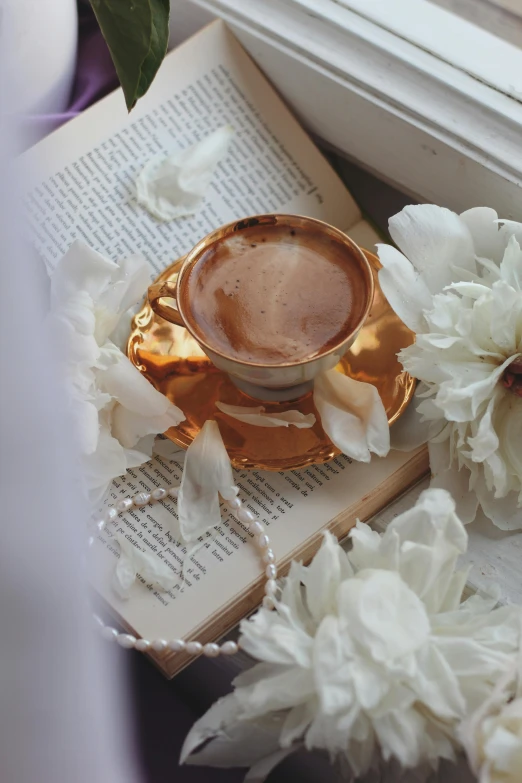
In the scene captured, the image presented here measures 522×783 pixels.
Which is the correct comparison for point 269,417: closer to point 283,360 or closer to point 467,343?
point 283,360

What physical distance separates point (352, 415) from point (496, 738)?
235mm

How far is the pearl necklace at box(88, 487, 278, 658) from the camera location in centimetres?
47

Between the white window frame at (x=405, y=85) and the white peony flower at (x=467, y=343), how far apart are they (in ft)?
0.31

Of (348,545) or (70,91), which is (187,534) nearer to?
(348,545)

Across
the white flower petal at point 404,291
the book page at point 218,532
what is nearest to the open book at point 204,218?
the book page at point 218,532

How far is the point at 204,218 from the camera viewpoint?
0.66 meters

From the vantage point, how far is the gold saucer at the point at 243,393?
542mm

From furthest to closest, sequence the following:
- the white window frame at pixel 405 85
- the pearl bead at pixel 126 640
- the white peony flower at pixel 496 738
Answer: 1. the white window frame at pixel 405 85
2. the pearl bead at pixel 126 640
3. the white peony flower at pixel 496 738

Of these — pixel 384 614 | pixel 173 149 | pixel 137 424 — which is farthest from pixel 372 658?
pixel 173 149

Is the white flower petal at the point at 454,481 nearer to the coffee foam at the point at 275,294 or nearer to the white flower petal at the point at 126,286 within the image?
the coffee foam at the point at 275,294

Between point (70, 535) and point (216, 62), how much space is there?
0.57 m

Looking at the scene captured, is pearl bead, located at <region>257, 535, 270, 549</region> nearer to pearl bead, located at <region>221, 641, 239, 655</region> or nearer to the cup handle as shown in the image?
pearl bead, located at <region>221, 641, 239, 655</region>

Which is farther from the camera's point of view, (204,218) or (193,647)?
(204,218)

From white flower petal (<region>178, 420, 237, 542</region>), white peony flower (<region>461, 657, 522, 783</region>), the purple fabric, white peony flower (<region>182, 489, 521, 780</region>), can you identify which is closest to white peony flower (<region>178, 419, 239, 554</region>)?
white flower petal (<region>178, 420, 237, 542</region>)
